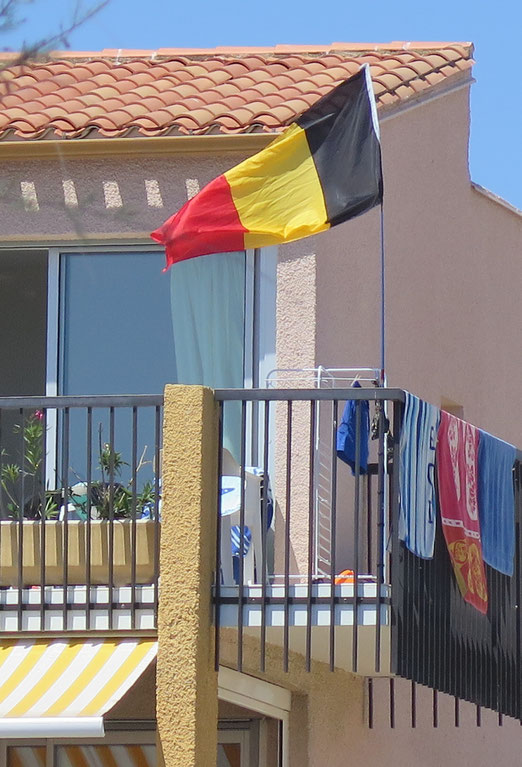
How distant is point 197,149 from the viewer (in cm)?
1347

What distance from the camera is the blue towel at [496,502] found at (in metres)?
12.3

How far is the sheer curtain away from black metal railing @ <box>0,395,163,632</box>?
1.47 meters

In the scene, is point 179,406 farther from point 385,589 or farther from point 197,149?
point 197,149

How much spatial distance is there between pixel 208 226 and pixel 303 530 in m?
2.54

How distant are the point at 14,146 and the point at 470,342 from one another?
5.40 meters

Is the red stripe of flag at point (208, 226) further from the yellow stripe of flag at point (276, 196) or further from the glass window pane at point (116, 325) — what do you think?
the glass window pane at point (116, 325)

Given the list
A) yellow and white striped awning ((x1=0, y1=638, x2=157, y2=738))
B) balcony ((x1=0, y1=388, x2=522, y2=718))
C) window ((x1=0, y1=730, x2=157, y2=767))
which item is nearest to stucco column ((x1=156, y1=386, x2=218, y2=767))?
balcony ((x1=0, y1=388, x2=522, y2=718))

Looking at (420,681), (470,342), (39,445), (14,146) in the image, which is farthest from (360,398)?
(470,342)

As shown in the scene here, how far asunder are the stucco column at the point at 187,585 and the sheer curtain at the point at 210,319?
2.35 meters

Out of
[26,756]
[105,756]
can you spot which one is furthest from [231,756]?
[26,756]

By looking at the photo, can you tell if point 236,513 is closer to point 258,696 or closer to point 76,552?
point 76,552

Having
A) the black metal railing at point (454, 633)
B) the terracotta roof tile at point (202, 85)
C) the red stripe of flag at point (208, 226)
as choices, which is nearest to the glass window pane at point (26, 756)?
the black metal railing at point (454, 633)

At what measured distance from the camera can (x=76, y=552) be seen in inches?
452

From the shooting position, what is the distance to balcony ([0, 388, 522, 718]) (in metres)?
11.0
